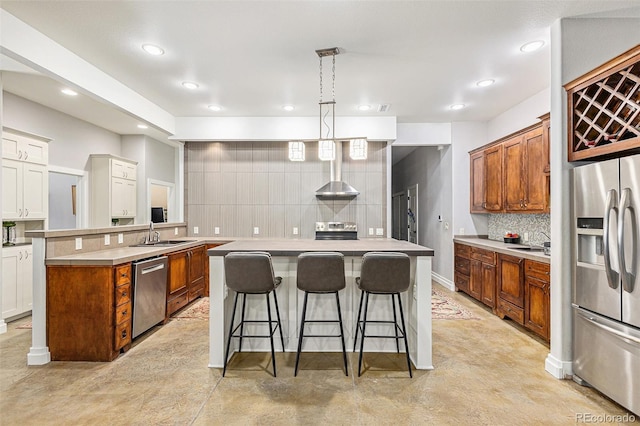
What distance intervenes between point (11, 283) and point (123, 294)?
209 centimetres

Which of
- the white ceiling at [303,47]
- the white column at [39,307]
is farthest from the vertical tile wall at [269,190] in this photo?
the white column at [39,307]

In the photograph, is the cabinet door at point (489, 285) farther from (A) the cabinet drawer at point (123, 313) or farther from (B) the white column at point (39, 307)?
(B) the white column at point (39, 307)

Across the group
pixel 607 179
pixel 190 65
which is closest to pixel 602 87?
pixel 607 179

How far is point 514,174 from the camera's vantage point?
4.38 m

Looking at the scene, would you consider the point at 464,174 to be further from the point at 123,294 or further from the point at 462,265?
the point at 123,294

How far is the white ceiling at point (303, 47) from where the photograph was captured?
2.53 meters

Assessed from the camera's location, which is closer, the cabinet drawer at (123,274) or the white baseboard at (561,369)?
the white baseboard at (561,369)

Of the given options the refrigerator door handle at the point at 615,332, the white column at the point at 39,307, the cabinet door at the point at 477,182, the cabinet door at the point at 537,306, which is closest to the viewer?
the refrigerator door handle at the point at 615,332

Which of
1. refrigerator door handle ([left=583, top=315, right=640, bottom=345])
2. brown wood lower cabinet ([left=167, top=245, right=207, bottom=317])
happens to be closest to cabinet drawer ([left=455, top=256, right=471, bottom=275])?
refrigerator door handle ([left=583, top=315, right=640, bottom=345])

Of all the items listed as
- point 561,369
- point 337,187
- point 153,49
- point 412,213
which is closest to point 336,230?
point 337,187

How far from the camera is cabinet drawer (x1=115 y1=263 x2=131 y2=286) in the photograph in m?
3.03

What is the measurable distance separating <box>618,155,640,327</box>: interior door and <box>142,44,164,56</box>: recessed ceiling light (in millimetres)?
3901

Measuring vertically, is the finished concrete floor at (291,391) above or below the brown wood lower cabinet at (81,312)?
below

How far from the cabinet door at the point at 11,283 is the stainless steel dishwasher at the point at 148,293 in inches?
72.8
